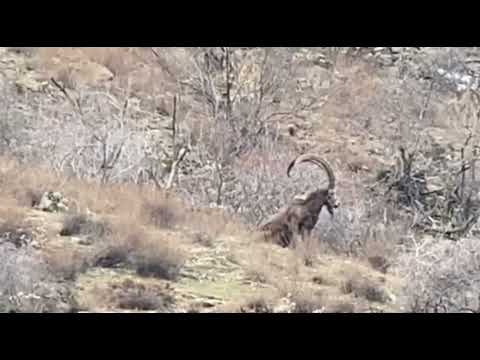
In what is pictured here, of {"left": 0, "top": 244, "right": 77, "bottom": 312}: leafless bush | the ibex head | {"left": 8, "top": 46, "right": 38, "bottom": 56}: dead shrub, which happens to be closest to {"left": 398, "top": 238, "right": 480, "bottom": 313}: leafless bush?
the ibex head

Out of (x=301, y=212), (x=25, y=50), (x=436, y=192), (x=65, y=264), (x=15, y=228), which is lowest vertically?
(x=65, y=264)

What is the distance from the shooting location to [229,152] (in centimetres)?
412

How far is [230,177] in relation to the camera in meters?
4.10

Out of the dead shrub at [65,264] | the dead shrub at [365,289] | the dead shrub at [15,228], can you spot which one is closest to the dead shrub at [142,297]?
the dead shrub at [65,264]

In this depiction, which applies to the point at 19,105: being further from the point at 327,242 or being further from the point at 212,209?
the point at 327,242

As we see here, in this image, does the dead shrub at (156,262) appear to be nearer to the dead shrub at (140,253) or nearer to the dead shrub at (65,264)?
the dead shrub at (140,253)

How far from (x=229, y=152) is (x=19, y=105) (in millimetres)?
919

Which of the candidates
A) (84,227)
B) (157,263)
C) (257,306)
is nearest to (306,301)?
(257,306)

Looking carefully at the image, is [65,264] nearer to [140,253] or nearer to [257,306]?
[140,253]

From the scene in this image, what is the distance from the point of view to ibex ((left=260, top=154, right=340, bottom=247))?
406cm

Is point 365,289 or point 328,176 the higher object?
point 328,176

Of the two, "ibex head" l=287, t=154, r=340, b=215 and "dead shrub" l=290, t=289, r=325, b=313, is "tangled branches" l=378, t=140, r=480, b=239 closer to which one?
"ibex head" l=287, t=154, r=340, b=215

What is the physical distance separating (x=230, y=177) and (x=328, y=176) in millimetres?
420
